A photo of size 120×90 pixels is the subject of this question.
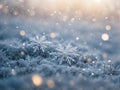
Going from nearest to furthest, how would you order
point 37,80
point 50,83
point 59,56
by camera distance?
1. point 50,83
2. point 37,80
3. point 59,56

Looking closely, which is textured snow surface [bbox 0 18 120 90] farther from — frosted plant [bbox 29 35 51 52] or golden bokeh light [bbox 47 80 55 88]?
golden bokeh light [bbox 47 80 55 88]

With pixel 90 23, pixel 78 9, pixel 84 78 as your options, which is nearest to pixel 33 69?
pixel 84 78

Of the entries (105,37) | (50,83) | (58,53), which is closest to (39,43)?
(58,53)

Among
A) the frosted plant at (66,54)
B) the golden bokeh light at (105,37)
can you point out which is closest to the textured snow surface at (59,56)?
the frosted plant at (66,54)

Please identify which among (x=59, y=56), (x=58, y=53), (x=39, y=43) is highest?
(x=39, y=43)

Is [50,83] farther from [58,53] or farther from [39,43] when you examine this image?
[39,43]

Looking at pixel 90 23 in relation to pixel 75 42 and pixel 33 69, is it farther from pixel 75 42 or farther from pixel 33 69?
pixel 33 69

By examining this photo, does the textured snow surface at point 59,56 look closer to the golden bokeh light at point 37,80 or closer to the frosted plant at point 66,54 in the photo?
the frosted plant at point 66,54
